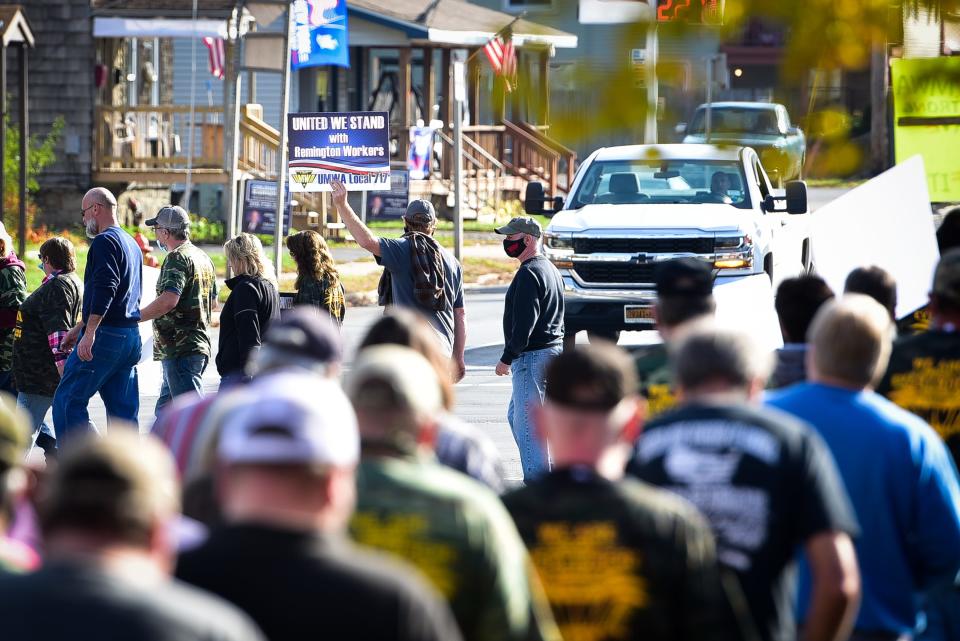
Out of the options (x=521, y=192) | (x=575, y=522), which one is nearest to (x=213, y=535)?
(x=575, y=522)

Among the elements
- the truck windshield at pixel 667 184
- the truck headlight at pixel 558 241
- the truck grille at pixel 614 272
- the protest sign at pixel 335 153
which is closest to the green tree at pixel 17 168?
the protest sign at pixel 335 153

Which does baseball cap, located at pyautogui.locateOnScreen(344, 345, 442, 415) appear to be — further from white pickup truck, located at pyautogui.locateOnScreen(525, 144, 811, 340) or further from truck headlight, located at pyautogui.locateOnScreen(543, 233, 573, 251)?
truck headlight, located at pyautogui.locateOnScreen(543, 233, 573, 251)

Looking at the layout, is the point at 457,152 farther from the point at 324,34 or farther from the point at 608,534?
the point at 608,534

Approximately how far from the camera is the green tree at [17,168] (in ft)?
87.7

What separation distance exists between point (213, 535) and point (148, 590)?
21.2 inches

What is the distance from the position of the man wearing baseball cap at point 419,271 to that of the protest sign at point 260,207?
44.3 ft

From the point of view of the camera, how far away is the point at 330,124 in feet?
68.8

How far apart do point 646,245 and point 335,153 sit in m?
7.02

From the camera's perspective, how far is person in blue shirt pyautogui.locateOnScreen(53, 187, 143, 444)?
10.0 m

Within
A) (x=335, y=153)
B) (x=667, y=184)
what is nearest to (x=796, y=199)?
(x=667, y=184)

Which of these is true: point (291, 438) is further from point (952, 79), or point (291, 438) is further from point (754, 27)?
point (754, 27)

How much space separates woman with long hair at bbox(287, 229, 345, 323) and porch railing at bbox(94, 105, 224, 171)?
18508 mm

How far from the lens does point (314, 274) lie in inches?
384

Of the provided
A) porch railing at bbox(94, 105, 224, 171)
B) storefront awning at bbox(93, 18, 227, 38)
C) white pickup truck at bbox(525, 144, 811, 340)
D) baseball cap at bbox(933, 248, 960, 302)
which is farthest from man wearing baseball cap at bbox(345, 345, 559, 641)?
porch railing at bbox(94, 105, 224, 171)
